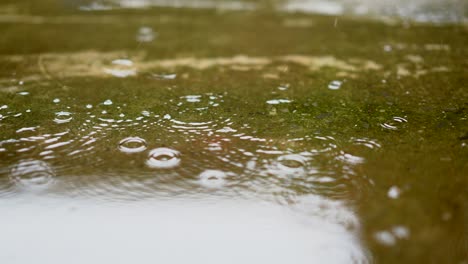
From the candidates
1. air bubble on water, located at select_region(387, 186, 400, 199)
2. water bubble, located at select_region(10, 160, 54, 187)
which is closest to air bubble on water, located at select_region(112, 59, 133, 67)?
water bubble, located at select_region(10, 160, 54, 187)

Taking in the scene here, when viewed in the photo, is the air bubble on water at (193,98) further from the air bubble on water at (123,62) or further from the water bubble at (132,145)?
the air bubble on water at (123,62)

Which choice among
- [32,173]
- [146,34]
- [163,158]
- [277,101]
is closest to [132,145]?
[163,158]

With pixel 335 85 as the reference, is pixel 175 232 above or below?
below

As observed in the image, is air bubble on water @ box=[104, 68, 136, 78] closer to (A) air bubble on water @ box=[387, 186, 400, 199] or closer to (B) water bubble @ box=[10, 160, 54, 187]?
(B) water bubble @ box=[10, 160, 54, 187]

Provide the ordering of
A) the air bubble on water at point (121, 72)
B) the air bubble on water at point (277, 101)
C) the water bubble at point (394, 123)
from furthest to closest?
the air bubble on water at point (121, 72) < the air bubble on water at point (277, 101) < the water bubble at point (394, 123)

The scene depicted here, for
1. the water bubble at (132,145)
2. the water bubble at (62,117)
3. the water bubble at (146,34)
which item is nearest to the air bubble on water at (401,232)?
the water bubble at (132,145)

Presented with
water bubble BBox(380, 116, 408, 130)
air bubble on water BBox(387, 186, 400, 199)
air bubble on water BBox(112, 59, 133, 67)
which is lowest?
air bubble on water BBox(387, 186, 400, 199)

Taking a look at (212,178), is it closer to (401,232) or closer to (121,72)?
(401,232)

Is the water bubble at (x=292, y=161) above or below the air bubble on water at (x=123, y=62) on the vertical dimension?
below
